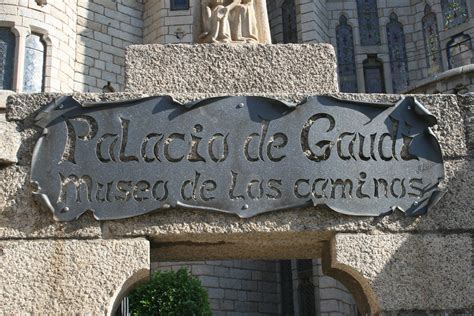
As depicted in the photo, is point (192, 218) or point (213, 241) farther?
point (213, 241)

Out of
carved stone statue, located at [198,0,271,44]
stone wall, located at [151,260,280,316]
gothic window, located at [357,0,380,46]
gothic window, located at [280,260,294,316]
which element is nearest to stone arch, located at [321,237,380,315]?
carved stone statue, located at [198,0,271,44]

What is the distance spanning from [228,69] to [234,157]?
29.6 inches

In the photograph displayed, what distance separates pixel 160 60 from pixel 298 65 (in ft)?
3.35

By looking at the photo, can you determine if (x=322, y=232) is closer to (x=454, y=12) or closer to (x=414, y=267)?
(x=414, y=267)

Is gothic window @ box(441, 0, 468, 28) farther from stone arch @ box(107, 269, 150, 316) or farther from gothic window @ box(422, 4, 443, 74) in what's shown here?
stone arch @ box(107, 269, 150, 316)

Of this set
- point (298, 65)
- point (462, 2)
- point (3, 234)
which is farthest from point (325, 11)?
point (3, 234)

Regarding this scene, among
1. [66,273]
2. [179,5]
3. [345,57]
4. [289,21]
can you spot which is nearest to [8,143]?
[66,273]

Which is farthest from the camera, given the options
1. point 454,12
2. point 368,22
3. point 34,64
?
point 368,22

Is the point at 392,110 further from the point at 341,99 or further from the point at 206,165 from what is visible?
the point at 206,165

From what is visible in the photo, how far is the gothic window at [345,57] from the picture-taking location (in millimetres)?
18281

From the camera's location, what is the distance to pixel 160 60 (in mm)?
4852

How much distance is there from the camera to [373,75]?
18594 millimetres

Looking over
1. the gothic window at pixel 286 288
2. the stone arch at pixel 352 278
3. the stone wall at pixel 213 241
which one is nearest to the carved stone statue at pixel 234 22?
the stone wall at pixel 213 241

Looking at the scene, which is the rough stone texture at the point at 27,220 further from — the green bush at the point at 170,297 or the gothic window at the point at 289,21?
the gothic window at the point at 289,21
